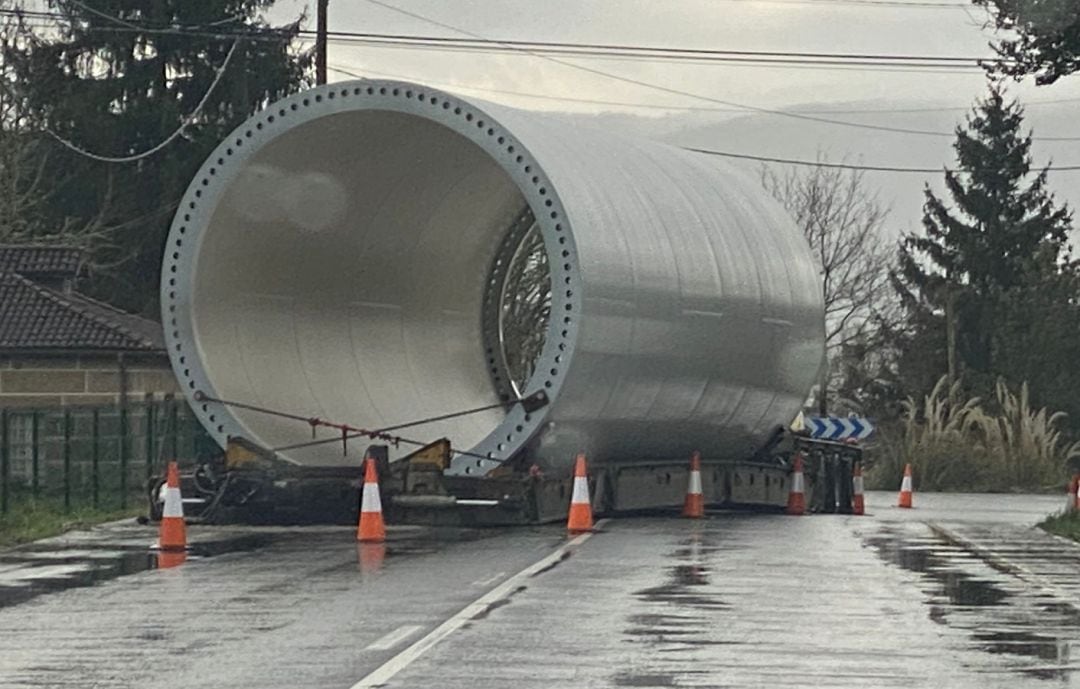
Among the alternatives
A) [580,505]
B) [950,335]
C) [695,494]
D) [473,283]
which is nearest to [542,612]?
[580,505]

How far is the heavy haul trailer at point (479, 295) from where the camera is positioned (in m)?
22.7

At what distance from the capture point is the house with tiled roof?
127 feet

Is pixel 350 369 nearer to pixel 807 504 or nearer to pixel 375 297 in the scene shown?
pixel 375 297

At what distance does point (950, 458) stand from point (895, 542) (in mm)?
25143

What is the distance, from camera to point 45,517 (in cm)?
2636

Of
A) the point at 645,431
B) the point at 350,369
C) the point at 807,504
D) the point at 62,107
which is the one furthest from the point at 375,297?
the point at 62,107

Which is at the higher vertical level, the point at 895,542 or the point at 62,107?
the point at 62,107

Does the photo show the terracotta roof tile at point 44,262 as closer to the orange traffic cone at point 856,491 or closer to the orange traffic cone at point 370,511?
the orange traffic cone at point 856,491

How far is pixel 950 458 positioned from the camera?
4784 cm

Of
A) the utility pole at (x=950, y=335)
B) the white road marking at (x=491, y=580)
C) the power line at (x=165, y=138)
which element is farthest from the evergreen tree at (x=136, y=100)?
the white road marking at (x=491, y=580)

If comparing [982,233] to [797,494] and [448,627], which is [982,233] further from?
[448,627]

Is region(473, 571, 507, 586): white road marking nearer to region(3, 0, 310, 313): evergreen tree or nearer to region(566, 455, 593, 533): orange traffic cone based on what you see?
region(566, 455, 593, 533): orange traffic cone

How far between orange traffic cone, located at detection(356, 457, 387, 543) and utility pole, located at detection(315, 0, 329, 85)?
1903cm

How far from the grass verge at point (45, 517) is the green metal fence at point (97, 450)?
6.4 inches
